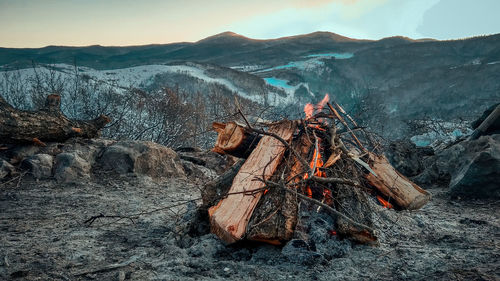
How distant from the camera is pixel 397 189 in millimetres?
2713

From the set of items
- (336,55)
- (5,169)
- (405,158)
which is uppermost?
(336,55)

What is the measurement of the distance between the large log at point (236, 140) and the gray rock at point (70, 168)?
2183mm

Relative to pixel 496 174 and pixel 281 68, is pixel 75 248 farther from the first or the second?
pixel 281 68

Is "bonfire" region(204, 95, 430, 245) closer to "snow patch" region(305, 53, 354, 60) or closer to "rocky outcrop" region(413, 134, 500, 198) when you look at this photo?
"rocky outcrop" region(413, 134, 500, 198)

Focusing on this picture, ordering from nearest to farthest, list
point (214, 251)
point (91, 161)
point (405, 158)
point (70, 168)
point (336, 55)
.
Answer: point (214, 251) < point (70, 168) < point (91, 161) < point (405, 158) < point (336, 55)

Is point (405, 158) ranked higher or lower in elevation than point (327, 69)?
lower

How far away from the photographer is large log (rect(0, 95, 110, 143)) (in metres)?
3.55

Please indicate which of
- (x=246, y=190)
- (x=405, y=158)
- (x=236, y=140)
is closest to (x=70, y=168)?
(x=236, y=140)

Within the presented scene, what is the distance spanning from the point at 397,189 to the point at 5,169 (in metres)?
4.61

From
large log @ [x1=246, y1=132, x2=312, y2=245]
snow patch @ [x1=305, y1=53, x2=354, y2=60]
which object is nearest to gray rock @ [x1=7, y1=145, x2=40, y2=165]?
large log @ [x1=246, y1=132, x2=312, y2=245]

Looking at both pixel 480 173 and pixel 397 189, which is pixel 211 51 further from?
pixel 397 189

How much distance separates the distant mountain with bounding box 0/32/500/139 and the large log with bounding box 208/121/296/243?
9393 millimetres

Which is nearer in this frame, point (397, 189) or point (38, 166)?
point (397, 189)

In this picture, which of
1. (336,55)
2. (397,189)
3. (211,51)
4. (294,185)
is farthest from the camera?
(211,51)
